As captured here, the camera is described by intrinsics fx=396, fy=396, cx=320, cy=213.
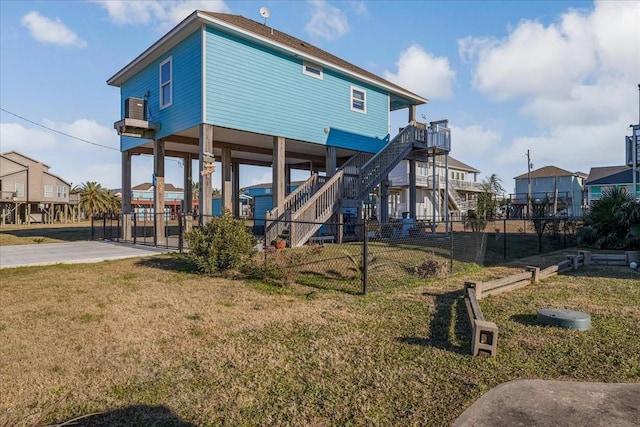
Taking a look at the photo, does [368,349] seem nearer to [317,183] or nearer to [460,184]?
[317,183]

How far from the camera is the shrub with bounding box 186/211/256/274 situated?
8.73m

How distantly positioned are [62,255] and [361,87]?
12.7 metres

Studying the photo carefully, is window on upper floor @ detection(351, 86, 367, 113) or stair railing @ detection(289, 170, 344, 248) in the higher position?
window on upper floor @ detection(351, 86, 367, 113)

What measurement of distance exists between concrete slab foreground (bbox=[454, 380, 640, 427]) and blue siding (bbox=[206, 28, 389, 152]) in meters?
10.9

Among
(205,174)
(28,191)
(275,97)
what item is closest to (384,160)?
(275,97)

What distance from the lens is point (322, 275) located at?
8688 mm

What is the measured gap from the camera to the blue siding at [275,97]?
12258mm

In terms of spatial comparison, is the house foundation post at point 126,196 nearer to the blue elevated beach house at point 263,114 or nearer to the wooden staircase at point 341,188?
the blue elevated beach house at point 263,114

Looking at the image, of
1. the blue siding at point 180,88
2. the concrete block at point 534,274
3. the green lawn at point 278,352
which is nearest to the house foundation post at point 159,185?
the blue siding at point 180,88

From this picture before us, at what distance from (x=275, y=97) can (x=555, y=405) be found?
12.5m

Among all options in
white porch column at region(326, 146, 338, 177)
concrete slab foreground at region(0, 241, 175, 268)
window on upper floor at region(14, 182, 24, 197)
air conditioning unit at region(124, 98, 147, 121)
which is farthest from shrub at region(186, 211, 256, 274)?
window on upper floor at region(14, 182, 24, 197)

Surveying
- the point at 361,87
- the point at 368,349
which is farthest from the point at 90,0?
the point at 368,349

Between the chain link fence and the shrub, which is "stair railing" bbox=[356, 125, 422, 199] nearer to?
the chain link fence

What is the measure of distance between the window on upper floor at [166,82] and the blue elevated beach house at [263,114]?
68 mm
